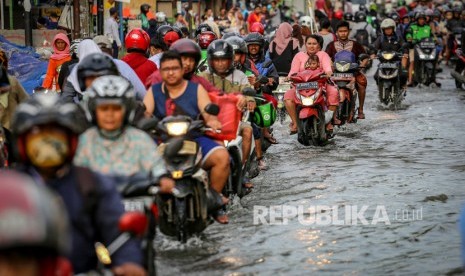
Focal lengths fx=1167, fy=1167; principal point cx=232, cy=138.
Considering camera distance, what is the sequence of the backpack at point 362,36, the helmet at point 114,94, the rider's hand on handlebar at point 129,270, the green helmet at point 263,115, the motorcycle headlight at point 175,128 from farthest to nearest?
the backpack at point 362,36 < the green helmet at point 263,115 < the motorcycle headlight at point 175,128 < the helmet at point 114,94 < the rider's hand on handlebar at point 129,270

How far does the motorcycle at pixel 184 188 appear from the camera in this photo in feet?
30.3

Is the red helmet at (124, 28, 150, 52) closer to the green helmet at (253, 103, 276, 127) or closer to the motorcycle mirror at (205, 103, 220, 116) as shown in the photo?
the green helmet at (253, 103, 276, 127)

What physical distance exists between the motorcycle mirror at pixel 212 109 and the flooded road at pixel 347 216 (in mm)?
1069

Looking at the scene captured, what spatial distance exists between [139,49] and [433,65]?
17093 mm

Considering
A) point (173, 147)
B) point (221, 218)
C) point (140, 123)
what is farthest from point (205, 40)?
point (140, 123)

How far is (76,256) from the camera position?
5.12 meters

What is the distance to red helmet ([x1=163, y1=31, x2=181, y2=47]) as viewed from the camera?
51.2 feet

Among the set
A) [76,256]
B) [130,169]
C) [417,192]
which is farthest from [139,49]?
[76,256]

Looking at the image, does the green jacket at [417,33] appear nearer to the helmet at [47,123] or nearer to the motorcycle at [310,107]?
the motorcycle at [310,107]

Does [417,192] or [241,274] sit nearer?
[241,274]

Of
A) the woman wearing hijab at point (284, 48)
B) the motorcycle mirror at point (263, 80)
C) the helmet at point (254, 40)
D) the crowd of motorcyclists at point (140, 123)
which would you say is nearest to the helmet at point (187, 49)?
the crowd of motorcyclists at point (140, 123)

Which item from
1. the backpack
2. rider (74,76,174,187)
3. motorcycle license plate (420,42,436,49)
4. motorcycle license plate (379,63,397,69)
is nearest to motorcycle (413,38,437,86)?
motorcycle license plate (420,42,436,49)

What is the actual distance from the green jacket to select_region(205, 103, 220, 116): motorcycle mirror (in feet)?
65.9

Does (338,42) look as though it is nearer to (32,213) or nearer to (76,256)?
(76,256)
